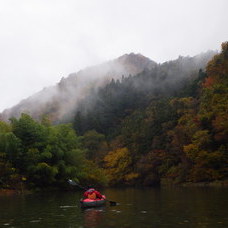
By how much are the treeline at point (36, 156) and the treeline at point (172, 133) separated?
19.2 meters

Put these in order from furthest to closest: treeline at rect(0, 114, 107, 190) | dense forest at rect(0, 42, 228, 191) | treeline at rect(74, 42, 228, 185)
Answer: treeline at rect(74, 42, 228, 185), dense forest at rect(0, 42, 228, 191), treeline at rect(0, 114, 107, 190)

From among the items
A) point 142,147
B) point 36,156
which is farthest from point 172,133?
point 36,156

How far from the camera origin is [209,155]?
58500mm

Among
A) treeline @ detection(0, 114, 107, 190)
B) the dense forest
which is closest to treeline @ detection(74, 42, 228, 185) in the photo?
the dense forest

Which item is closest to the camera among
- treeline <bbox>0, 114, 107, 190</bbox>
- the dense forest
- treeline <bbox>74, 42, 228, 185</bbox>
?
treeline <bbox>0, 114, 107, 190</bbox>

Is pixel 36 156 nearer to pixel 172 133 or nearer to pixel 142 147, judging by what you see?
pixel 172 133

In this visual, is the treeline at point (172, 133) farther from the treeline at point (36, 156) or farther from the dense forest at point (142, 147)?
the treeline at point (36, 156)

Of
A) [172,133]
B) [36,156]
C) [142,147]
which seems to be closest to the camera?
[36,156]

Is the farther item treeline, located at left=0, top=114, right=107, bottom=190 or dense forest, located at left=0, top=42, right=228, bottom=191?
dense forest, located at left=0, top=42, right=228, bottom=191

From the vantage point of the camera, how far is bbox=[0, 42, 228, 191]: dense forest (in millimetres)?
52406

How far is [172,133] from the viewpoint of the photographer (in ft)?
245

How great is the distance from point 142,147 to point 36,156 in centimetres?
3803

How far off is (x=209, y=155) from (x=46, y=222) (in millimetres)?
42370

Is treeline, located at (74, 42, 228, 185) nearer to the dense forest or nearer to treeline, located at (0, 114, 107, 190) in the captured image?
the dense forest
